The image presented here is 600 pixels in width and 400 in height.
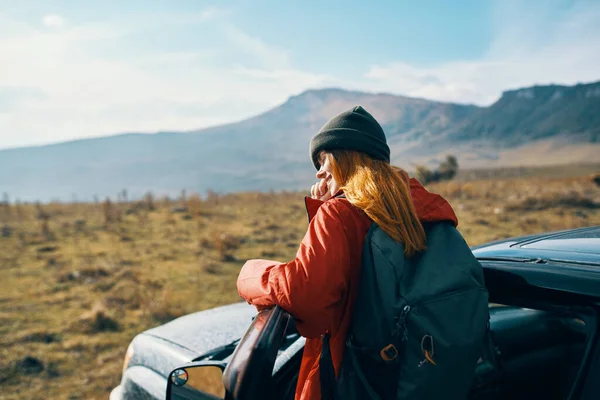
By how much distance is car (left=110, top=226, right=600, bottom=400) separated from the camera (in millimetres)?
1332

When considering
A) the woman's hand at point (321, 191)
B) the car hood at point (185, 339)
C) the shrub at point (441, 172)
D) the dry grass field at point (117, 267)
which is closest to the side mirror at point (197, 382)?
the car hood at point (185, 339)

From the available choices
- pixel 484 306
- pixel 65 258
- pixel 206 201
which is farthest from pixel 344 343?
pixel 206 201

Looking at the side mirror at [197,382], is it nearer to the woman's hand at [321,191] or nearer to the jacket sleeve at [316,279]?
the jacket sleeve at [316,279]

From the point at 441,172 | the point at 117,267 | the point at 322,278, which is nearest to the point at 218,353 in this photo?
the point at 322,278

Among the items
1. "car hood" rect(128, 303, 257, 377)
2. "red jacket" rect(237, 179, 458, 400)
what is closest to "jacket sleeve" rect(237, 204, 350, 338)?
"red jacket" rect(237, 179, 458, 400)

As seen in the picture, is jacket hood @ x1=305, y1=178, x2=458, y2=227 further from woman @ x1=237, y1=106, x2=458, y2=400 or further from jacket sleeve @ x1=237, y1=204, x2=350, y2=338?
jacket sleeve @ x1=237, y1=204, x2=350, y2=338

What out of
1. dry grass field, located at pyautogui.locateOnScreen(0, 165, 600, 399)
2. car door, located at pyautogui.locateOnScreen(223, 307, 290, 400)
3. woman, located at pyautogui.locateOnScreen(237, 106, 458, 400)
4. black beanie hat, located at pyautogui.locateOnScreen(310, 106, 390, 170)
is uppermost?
black beanie hat, located at pyautogui.locateOnScreen(310, 106, 390, 170)

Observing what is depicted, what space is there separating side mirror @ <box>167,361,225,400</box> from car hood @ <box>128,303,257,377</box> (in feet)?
0.71

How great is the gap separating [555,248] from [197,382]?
1520 millimetres

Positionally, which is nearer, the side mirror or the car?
the car

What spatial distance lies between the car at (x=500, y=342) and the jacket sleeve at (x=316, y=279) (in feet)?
0.23

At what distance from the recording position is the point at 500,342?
7.64ft

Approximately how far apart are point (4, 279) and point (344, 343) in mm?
8683

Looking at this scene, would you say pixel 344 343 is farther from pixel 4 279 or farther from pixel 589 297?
pixel 4 279
